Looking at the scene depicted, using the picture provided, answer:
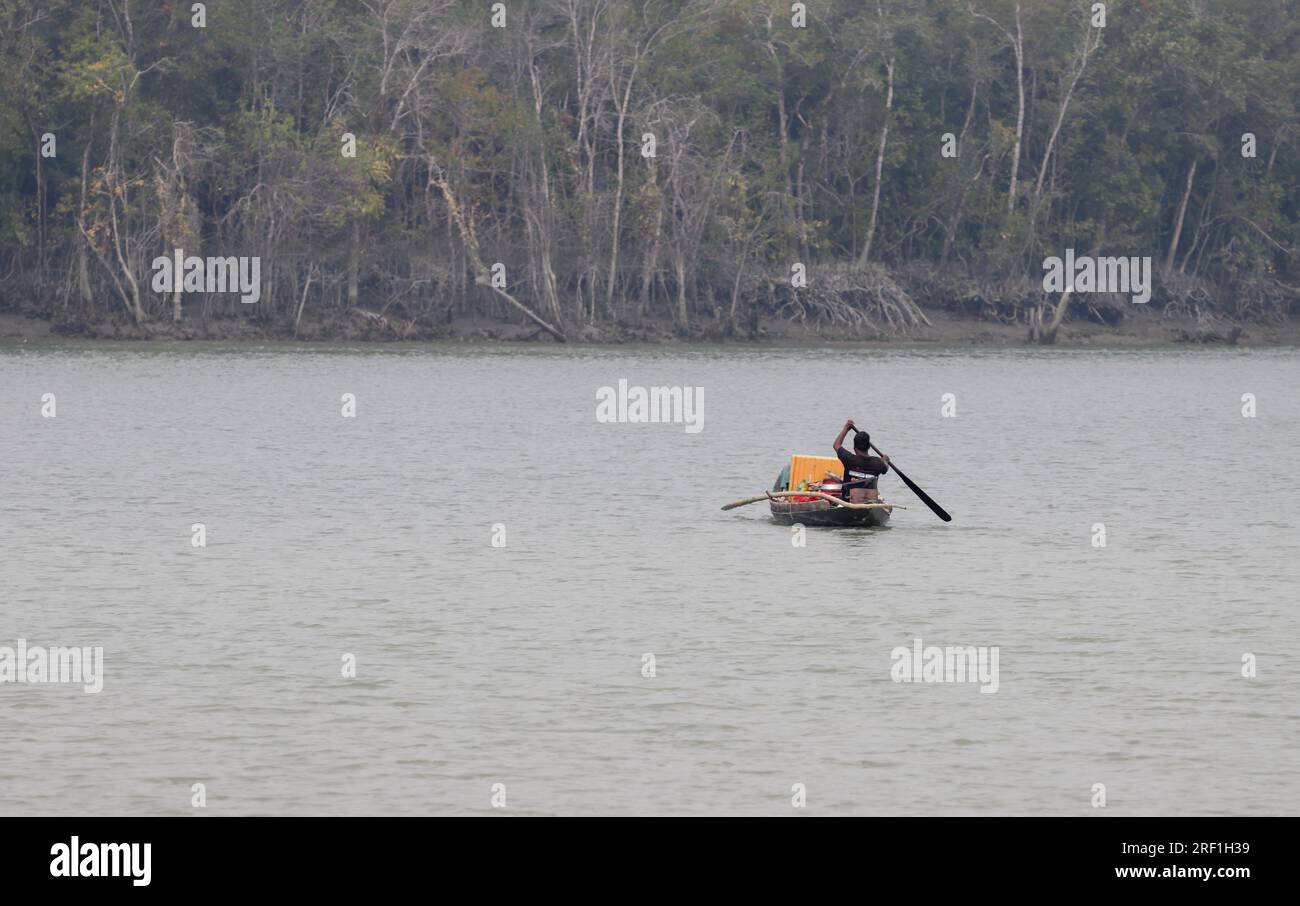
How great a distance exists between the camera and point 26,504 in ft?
112

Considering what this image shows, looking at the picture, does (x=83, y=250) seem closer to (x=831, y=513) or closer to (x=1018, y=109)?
(x=1018, y=109)

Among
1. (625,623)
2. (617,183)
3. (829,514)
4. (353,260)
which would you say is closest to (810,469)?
(829,514)

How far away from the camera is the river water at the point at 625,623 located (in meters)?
16.1

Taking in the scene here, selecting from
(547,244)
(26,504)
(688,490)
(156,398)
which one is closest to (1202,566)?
(688,490)

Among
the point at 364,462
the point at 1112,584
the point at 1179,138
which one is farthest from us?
the point at 1179,138

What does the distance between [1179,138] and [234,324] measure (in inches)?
1528

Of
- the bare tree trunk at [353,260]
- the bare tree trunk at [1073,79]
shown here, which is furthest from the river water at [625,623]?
the bare tree trunk at [1073,79]

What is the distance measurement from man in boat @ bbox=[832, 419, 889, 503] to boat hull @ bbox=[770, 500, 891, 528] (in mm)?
199

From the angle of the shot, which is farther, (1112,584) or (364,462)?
(364,462)

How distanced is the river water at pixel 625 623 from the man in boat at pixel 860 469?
0.69m

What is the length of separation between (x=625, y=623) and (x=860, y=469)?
264 inches

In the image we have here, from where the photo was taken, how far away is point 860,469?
2894 cm

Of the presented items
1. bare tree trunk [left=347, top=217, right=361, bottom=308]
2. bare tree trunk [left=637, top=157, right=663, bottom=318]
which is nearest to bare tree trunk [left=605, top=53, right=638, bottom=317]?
bare tree trunk [left=637, top=157, right=663, bottom=318]
